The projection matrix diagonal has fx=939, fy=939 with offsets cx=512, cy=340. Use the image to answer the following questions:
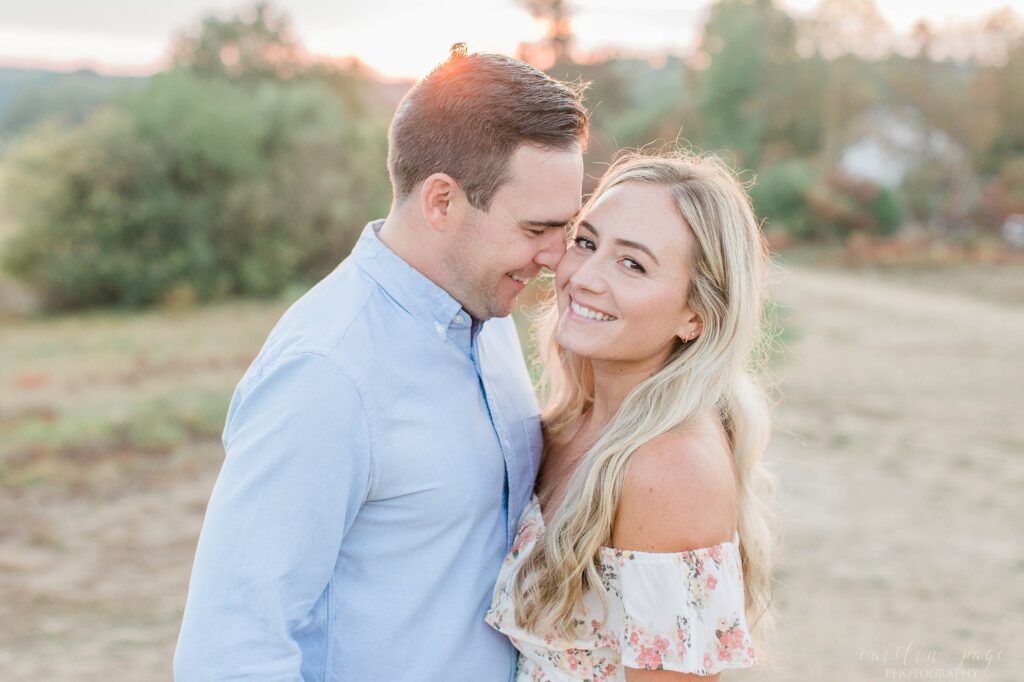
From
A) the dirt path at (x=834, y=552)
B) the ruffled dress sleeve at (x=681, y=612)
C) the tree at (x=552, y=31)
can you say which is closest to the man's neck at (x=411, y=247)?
the ruffled dress sleeve at (x=681, y=612)

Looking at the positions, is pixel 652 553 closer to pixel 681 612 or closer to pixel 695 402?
pixel 681 612

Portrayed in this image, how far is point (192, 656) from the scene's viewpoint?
72.1 inches

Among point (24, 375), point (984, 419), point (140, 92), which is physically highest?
point (140, 92)

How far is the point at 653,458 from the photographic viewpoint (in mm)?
2348

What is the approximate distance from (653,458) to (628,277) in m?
0.49

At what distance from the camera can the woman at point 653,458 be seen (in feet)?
7.43

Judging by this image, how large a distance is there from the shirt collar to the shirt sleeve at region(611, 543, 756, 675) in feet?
2.38

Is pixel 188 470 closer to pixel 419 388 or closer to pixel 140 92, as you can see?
pixel 419 388

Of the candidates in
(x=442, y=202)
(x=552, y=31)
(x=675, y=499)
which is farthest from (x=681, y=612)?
(x=552, y=31)

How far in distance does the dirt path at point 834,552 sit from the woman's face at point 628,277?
2.26 m

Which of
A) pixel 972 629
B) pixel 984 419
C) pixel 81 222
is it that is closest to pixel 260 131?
pixel 81 222

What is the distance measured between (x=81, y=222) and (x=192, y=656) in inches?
879

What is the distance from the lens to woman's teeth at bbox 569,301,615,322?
256 centimetres

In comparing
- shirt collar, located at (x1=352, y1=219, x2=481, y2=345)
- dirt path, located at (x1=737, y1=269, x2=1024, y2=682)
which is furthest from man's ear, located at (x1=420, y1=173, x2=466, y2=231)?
dirt path, located at (x1=737, y1=269, x2=1024, y2=682)
